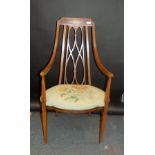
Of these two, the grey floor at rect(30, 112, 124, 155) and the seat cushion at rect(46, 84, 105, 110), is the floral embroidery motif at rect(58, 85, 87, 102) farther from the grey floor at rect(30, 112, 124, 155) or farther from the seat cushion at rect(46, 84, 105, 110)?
the grey floor at rect(30, 112, 124, 155)

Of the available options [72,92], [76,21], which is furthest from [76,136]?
[76,21]

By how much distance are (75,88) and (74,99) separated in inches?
7.4

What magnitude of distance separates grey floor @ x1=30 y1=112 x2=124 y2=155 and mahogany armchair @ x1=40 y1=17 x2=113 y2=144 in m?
0.08

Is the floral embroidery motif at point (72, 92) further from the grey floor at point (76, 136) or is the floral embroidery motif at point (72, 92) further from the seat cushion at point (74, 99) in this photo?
the grey floor at point (76, 136)

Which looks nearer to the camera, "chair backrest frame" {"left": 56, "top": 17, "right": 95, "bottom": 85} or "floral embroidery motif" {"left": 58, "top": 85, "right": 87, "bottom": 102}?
"floral embroidery motif" {"left": 58, "top": 85, "right": 87, "bottom": 102}

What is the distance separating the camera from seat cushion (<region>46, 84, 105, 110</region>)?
Result: 1541 mm

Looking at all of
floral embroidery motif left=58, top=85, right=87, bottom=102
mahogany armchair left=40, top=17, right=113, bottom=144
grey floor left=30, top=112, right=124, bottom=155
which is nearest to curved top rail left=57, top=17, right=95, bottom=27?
mahogany armchair left=40, top=17, right=113, bottom=144

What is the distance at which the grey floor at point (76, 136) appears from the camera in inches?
64.1

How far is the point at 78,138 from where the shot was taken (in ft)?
5.86
